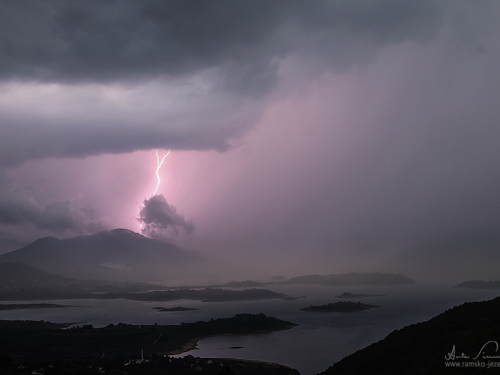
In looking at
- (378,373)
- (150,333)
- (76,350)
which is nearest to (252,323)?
(150,333)

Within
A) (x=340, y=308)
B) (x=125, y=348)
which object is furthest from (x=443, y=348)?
(x=340, y=308)

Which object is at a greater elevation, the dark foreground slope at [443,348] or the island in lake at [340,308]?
the dark foreground slope at [443,348]

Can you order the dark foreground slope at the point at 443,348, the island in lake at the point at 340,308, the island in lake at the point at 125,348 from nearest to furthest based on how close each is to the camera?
1. the dark foreground slope at the point at 443,348
2. the island in lake at the point at 125,348
3. the island in lake at the point at 340,308

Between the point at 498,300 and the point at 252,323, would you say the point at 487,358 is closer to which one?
the point at 498,300

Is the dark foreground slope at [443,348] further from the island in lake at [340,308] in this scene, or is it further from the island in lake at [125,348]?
the island in lake at [340,308]

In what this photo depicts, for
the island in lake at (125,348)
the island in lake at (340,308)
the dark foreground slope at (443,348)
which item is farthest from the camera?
the island in lake at (340,308)

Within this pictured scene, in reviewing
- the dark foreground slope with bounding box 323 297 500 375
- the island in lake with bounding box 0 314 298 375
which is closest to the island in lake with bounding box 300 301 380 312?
the island in lake with bounding box 0 314 298 375

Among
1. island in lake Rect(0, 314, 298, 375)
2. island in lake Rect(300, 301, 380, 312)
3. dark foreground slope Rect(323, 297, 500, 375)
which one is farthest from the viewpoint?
island in lake Rect(300, 301, 380, 312)

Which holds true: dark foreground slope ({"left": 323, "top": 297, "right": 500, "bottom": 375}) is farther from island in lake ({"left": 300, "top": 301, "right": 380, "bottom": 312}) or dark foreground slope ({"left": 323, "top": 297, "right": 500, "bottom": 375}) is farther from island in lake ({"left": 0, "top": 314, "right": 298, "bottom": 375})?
island in lake ({"left": 300, "top": 301, "right": 380, "bottom": 312})

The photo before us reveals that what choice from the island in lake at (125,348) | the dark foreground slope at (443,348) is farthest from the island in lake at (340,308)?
the dark foreground slope at (443,348)
